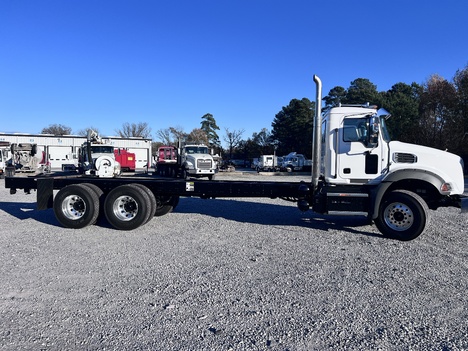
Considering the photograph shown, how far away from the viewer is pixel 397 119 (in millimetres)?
40844

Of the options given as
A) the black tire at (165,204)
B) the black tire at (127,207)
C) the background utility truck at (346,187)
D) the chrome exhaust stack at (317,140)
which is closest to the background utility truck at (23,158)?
the background utility truck at (346,187)

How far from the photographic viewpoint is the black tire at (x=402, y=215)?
645cm

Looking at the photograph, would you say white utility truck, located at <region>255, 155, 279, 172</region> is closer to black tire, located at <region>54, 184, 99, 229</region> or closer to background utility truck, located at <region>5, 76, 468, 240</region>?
background utility truck, located at <region>5, 76, 468, 240</region>

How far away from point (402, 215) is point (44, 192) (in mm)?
8173

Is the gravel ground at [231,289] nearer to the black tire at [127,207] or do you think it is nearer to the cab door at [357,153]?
the black tire at [127,207]

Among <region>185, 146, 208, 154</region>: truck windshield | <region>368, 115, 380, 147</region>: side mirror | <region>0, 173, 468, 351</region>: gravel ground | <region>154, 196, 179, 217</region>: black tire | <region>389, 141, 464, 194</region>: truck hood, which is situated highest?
<region>185, 146, 208, 154</region>: truck windshield

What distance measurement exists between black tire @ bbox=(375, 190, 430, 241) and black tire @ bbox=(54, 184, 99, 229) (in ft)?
20.7

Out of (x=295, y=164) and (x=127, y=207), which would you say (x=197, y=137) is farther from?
(x=127, y=207)

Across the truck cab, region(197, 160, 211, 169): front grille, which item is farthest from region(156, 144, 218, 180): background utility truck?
the truck cab

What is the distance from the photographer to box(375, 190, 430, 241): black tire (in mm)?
6453

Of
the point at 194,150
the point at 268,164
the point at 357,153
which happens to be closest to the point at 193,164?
the point at 194,150

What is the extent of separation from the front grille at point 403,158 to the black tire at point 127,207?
5513 millimetres

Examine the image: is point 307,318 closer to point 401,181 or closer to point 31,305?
point 31,305

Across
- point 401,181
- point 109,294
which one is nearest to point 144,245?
point 109,294
